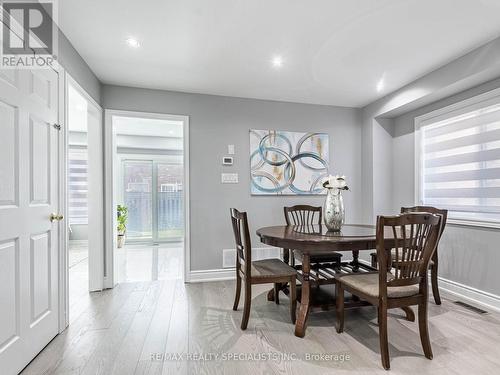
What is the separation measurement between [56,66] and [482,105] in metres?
3.89

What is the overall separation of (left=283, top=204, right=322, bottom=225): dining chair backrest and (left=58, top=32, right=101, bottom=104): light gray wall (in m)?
2.49

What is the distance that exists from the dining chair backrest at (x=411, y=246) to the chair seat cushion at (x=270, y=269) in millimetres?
743

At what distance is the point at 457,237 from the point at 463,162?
0.83 metres

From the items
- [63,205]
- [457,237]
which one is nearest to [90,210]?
[63,205]

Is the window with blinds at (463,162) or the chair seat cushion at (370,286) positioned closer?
the chair seat cushion at (370,286)

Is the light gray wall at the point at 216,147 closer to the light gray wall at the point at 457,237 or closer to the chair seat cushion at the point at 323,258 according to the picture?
the chair seat cushion at the point at 323,258

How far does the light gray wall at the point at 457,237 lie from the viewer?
2557 mm

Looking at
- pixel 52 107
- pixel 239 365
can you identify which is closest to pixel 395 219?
pixel 239 365

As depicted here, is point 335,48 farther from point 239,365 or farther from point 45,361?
point 45,361

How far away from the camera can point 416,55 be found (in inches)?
97.7

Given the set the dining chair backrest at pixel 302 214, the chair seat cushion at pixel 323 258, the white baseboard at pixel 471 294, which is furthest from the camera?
the dining chair backrest at pixel 302 214

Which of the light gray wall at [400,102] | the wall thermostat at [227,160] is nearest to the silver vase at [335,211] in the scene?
the wall thermostat at [227,160]

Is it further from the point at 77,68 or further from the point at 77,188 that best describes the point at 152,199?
the point at 77,68

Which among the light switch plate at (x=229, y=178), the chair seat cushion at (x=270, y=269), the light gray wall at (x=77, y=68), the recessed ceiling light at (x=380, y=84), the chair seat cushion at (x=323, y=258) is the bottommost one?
the chair seat cushion at (x=323, y=258)
